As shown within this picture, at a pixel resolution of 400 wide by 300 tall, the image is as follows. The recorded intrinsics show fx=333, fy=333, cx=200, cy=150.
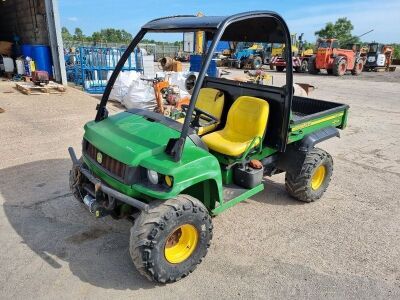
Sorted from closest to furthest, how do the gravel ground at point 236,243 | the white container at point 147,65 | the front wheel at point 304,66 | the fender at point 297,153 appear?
the gravel ground at point 236,243
the fender at point 297,153
the white container at point 147,65
the front wheel at point 304,66

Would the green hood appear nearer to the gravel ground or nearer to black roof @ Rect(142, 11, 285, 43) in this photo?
the gravel ground

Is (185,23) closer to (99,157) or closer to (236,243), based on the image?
(99,157)

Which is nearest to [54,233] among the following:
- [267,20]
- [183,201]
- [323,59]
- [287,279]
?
[183,201]

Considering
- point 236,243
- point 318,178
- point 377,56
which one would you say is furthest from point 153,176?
point 377,56

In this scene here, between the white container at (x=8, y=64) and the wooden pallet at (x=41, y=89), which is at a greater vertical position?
the white container at (x=8, y=64)

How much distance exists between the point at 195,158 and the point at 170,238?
0.68 m

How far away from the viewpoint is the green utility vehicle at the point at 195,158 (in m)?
2.45

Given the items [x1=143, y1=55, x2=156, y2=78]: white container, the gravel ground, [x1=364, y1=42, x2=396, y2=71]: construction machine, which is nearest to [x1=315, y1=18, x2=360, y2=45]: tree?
[x1=364, y1=42, x2=396, y2=71]: construction machine

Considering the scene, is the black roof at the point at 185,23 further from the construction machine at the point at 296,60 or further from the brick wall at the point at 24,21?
the construction machine at the point at 296,60

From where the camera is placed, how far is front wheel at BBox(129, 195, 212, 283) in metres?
2.38

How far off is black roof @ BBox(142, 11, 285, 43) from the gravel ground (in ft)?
6.16

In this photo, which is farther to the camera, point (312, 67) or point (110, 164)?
point (312, 67)

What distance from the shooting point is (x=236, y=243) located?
317 cm

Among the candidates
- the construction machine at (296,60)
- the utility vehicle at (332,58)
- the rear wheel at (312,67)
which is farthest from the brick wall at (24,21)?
the rear wheel at (312,67)
